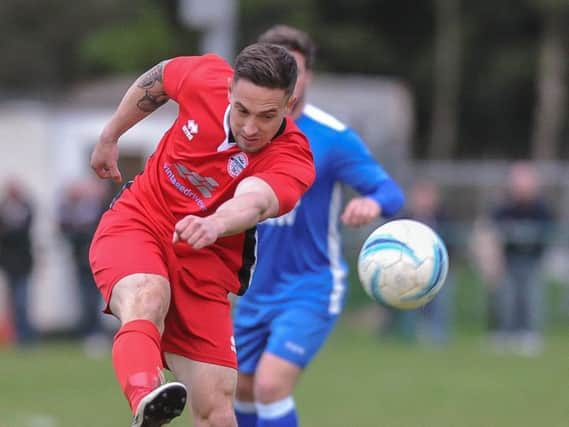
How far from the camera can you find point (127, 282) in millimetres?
5648

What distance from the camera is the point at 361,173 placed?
24.1 ft

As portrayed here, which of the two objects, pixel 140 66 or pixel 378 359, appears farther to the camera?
pixel 140 66

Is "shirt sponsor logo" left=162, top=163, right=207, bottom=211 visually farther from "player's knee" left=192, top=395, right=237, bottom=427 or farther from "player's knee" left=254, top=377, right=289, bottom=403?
"player's knee" left=254, top=377, right=289, bottom=403

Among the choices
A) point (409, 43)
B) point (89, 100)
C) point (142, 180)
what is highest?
point (142, 180)

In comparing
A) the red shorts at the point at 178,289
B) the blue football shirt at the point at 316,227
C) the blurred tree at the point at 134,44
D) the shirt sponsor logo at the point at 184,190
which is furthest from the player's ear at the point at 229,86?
the blurred tree at the point at 134,44

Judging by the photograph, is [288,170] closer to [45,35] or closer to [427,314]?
[427,314]

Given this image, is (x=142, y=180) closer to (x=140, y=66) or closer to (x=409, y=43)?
(x=140, y=66)

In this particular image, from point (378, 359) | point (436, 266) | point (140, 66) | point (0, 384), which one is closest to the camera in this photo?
point (436, 266)

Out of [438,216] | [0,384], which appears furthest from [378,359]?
[0,384]

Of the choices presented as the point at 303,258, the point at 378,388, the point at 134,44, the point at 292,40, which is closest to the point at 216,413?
the point at 303,258

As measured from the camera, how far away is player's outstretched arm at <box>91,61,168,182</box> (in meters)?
6.29

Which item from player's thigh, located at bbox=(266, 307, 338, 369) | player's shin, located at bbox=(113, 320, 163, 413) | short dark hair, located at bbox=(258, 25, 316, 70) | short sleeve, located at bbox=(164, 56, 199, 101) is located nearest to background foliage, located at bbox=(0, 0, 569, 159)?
short dark hair, located at bbox=(258, 25, 316, 70)

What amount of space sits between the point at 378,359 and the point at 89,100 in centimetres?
572

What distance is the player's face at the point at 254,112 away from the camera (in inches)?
222
